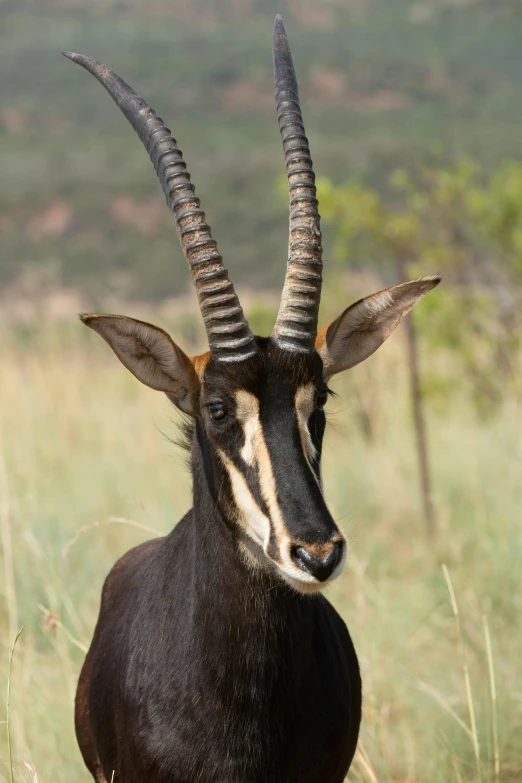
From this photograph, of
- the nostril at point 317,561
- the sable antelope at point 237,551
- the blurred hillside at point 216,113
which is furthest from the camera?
the blurred hillside at point 216,113

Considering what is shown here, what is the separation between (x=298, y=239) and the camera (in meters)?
3.63

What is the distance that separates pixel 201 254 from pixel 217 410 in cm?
50

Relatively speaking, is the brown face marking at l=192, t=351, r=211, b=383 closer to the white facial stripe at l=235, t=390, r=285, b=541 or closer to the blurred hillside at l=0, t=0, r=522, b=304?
the white facial stripe at l=235, t=390, r=285, b=541

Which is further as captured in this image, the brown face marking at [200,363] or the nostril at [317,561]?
the brown face marking at [200,363]

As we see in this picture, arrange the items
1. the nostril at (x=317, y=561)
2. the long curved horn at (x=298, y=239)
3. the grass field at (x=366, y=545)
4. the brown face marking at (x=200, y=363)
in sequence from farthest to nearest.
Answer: the grass field at (x=366, y=545), the brown face marking at (x=200, y=363), the long curved horn at (x=298, y=239), the nostril at (x=317, y=561)

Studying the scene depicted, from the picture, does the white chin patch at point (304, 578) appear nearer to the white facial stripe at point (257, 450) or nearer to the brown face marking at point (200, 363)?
the white facial stripe at point (257, 450)

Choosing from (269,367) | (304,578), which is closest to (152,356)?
(269,367)

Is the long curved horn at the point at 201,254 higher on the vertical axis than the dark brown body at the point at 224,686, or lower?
higher

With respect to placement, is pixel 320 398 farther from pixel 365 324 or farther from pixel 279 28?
pixel 279 28

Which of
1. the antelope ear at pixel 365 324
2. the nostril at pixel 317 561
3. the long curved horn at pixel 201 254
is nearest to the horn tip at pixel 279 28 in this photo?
the long curved horn at pixel 201 254

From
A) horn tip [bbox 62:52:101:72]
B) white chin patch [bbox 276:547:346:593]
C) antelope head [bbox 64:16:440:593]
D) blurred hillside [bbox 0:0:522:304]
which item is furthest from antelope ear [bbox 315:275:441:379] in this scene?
blurred hillside [bbox 0:0:522:304]

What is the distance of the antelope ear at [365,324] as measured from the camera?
3742 millimetres

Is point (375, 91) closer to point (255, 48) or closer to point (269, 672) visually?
point (255, 48)

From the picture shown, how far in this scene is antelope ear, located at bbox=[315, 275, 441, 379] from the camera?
3.74 metres
